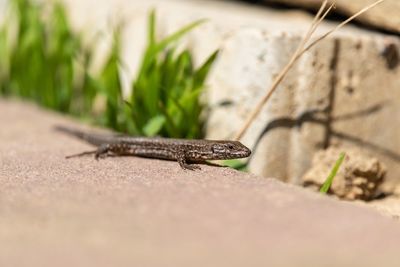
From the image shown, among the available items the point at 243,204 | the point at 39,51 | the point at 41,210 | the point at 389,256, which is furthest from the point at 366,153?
the point at 39,51

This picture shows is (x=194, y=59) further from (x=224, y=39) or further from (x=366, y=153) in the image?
(x=366, y=153)

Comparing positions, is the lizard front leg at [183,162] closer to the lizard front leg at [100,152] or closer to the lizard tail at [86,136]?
the lizard front leg at [100,152]

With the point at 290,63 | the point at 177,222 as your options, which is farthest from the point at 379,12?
the point at 177,222

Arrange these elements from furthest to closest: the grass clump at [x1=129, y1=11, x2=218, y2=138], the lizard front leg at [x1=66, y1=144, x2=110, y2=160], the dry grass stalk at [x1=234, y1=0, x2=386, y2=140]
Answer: the grass clump at [x1=129, y1=11, x2=218, y2=138] → the lizard front leg at [x1=66, y1=144, x2=110, y2=160] → the dry grass stalk at [x1=234, y1=0, x2=386, y2=140]

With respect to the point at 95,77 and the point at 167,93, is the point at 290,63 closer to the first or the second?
the point at 167,93

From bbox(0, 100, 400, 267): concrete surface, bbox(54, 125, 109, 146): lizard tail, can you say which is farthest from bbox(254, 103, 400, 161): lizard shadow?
bbox(54, 125, 109, 146): lizard tail

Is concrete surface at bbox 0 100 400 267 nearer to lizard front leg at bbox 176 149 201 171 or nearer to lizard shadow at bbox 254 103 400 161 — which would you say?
lizard front leg at bbox 176 149 201 171
